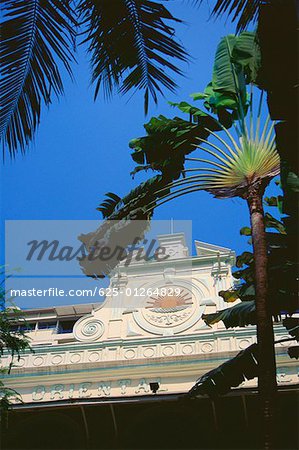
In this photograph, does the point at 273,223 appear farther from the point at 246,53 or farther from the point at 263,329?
the point at 263,329

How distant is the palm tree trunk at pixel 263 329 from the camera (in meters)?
5.06

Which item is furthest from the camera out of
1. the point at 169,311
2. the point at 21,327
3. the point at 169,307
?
the point at 21,327

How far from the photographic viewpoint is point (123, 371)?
14562 millimetres

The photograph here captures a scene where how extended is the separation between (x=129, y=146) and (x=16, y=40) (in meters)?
5.37

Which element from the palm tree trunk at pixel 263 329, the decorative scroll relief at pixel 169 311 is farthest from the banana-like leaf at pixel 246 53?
the decorative scroll relief at pixel 169 311

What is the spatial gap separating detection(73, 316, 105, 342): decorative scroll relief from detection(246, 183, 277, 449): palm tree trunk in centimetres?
1043

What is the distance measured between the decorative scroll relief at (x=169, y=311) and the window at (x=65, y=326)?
10.1ft

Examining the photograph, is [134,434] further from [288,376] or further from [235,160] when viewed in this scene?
[235,160]

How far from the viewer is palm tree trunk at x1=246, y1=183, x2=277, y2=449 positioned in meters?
5.06

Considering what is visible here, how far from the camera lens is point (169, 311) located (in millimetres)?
16469

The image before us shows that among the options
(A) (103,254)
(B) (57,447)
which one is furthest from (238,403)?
(A) (103,254)

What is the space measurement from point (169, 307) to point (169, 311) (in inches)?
7.8

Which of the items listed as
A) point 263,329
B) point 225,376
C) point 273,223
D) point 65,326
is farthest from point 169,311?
point 263,329

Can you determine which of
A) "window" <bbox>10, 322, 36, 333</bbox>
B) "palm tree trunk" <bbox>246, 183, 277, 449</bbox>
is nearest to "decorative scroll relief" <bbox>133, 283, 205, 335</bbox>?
"window" <bbox>10, 322, 36, 333</bbox>
